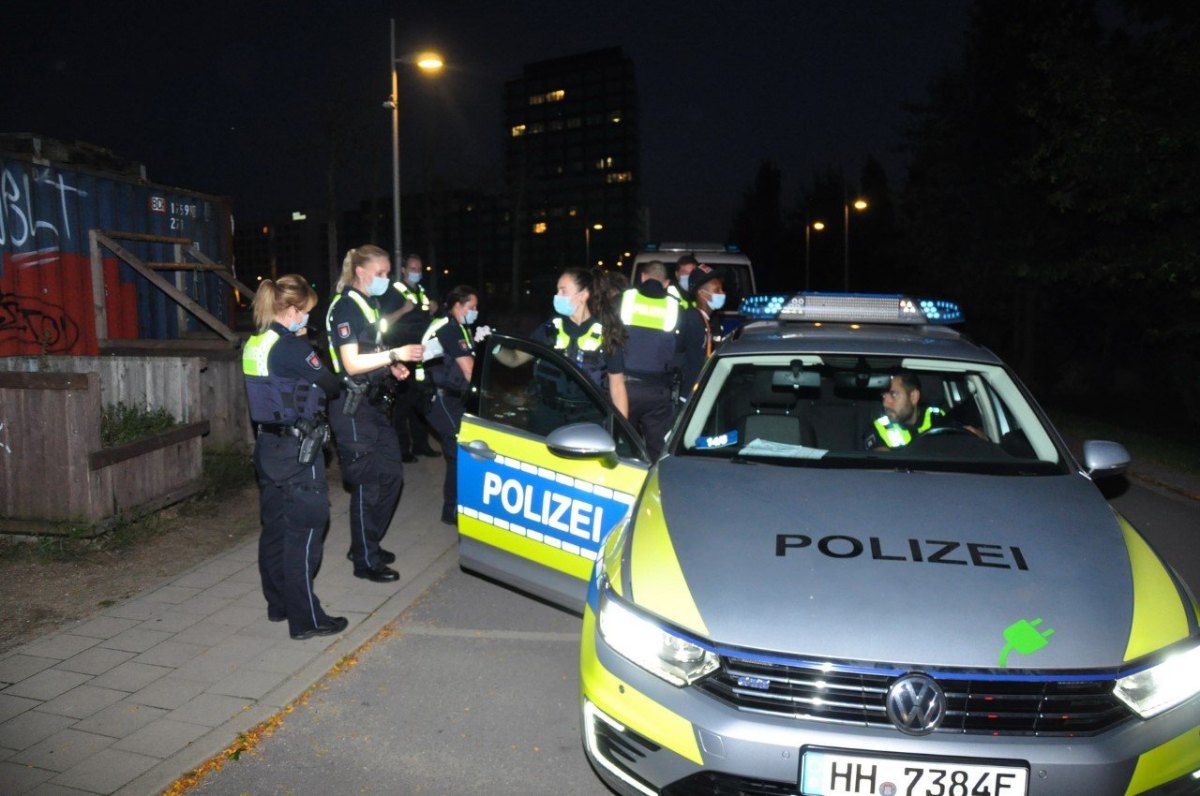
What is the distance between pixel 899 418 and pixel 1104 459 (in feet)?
3.86

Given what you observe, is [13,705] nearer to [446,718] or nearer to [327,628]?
[327,628]

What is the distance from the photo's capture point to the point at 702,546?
10.8 ft

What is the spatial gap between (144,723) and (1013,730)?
3.57 metres

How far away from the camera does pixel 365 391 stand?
5.79 meters

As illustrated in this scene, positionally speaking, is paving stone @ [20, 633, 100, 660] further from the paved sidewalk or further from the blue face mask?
the blue face mask

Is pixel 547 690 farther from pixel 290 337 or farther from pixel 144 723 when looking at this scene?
pixel 290 337

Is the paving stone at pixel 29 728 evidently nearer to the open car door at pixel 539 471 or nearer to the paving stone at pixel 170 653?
the paving stone at pixel 170 653

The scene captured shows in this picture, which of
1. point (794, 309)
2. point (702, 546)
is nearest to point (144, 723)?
point (702, 546)

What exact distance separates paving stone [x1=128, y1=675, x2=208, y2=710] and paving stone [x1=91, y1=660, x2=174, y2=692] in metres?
0.06

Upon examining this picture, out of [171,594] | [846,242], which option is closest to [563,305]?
[171,594]

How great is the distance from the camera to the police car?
2.72 m

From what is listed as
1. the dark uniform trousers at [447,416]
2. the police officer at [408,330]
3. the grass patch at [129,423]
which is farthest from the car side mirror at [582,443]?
the grass patch at [129,423]

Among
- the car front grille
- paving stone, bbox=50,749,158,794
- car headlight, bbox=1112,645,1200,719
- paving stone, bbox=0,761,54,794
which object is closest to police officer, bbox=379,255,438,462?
paving stone, bbox=50,749,158,794

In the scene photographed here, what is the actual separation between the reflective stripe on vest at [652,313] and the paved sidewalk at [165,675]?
2.35 m
